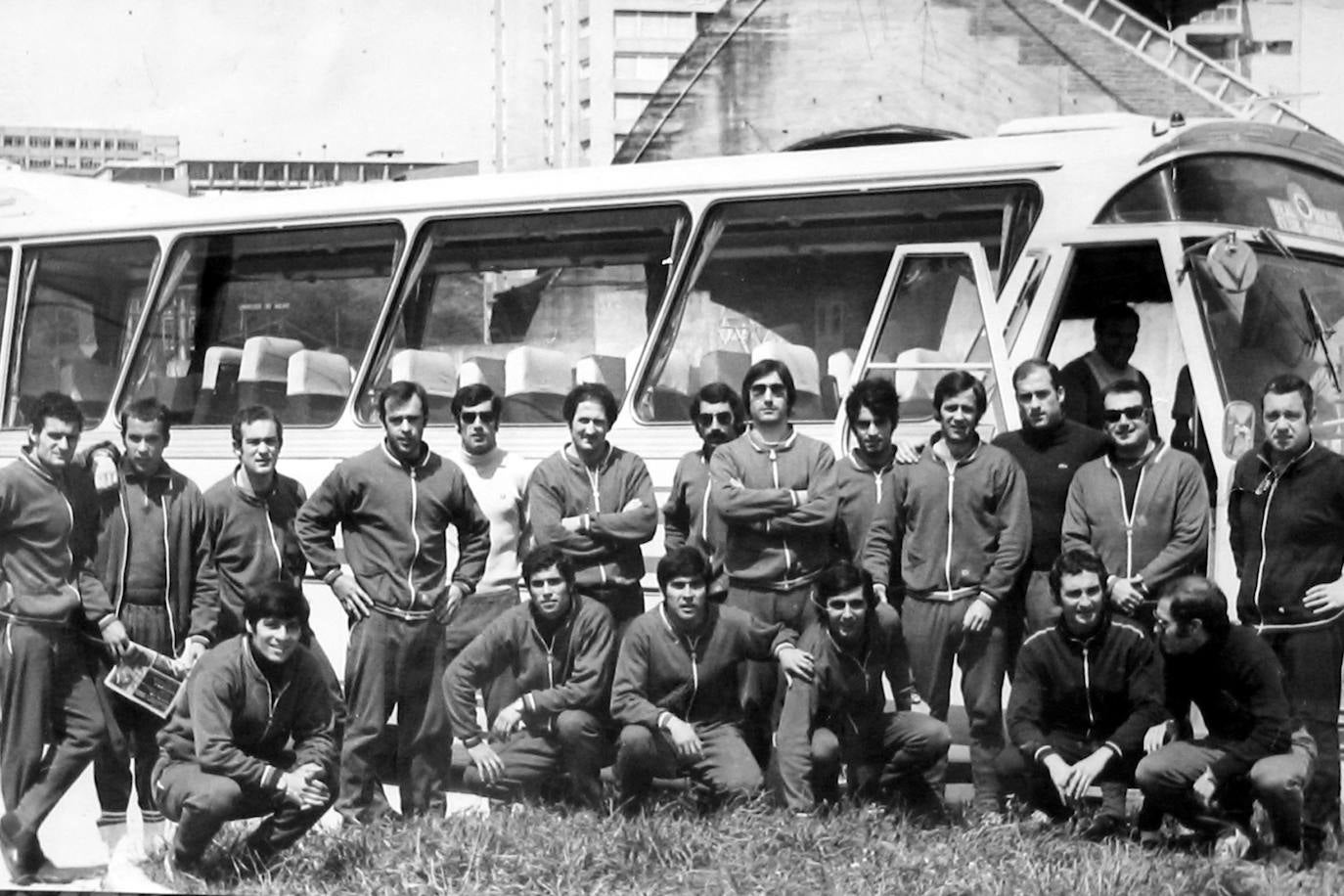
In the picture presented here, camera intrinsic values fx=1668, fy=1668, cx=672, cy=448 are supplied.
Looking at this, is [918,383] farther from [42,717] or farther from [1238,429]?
[42,717]

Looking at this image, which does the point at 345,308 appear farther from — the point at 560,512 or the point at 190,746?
the point at 190,746

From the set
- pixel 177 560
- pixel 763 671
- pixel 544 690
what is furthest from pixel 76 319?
pixel 763 671

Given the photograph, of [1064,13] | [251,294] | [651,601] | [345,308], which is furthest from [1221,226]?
[251,294]

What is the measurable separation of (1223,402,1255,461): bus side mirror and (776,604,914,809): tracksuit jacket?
1.22 meters

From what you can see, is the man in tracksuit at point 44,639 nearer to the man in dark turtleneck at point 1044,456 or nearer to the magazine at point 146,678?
the magazine at point 146,678

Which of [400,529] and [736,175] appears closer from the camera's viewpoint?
[400,529]

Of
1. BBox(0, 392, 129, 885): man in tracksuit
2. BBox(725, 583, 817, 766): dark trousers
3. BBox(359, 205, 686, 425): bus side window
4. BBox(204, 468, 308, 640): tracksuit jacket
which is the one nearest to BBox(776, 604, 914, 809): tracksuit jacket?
BBox(725, 583, 817, 766): dark trousers

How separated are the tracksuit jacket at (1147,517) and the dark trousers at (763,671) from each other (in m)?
0.92

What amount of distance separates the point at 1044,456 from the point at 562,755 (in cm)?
195

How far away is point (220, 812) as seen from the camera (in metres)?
5.75

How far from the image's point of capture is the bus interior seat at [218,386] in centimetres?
652

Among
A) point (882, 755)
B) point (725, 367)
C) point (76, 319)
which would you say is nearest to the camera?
point (882, 755)

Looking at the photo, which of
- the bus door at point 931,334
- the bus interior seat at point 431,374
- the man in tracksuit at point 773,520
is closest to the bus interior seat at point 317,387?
the bus interior seat at point 431,374

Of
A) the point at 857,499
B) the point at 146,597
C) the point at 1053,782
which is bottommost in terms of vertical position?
the point at 1053,782
